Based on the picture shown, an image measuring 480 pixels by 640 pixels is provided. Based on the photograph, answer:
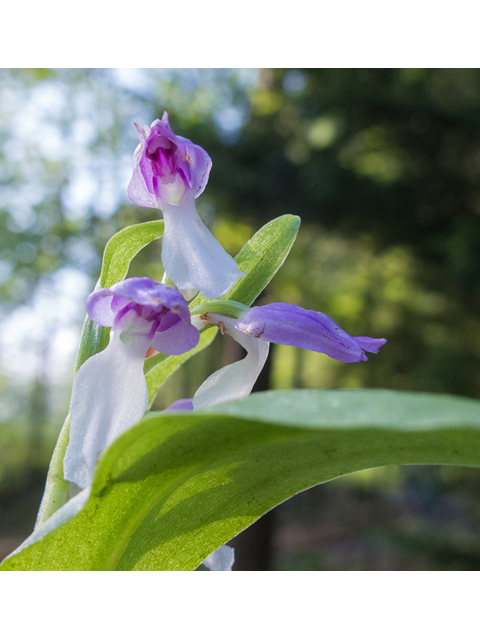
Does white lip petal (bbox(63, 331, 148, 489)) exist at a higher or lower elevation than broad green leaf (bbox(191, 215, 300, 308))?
lower

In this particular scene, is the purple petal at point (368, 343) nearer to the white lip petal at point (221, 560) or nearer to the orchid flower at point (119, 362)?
the orchid flower at point (119, 362)

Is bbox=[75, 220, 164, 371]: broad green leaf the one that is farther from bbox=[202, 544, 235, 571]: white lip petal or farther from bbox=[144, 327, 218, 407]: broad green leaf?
bbox=[202, 544, 235, 571]: white lip petal

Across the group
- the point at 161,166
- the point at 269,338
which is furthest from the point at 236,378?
the point at 161,166

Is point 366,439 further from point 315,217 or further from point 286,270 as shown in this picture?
point 286,270

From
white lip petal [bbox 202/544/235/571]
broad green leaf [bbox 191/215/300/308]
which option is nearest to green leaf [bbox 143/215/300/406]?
broad green leaf [bbox 191/215/300/308]

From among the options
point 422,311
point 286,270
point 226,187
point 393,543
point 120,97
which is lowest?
point 393,543

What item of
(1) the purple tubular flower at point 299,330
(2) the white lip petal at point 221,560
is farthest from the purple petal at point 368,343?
(2) the white lip petal at point 221,560

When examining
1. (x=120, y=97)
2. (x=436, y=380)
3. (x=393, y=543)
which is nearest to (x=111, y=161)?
(x=120, y=97)

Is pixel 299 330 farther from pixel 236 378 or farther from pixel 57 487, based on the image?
pixel 57 487
